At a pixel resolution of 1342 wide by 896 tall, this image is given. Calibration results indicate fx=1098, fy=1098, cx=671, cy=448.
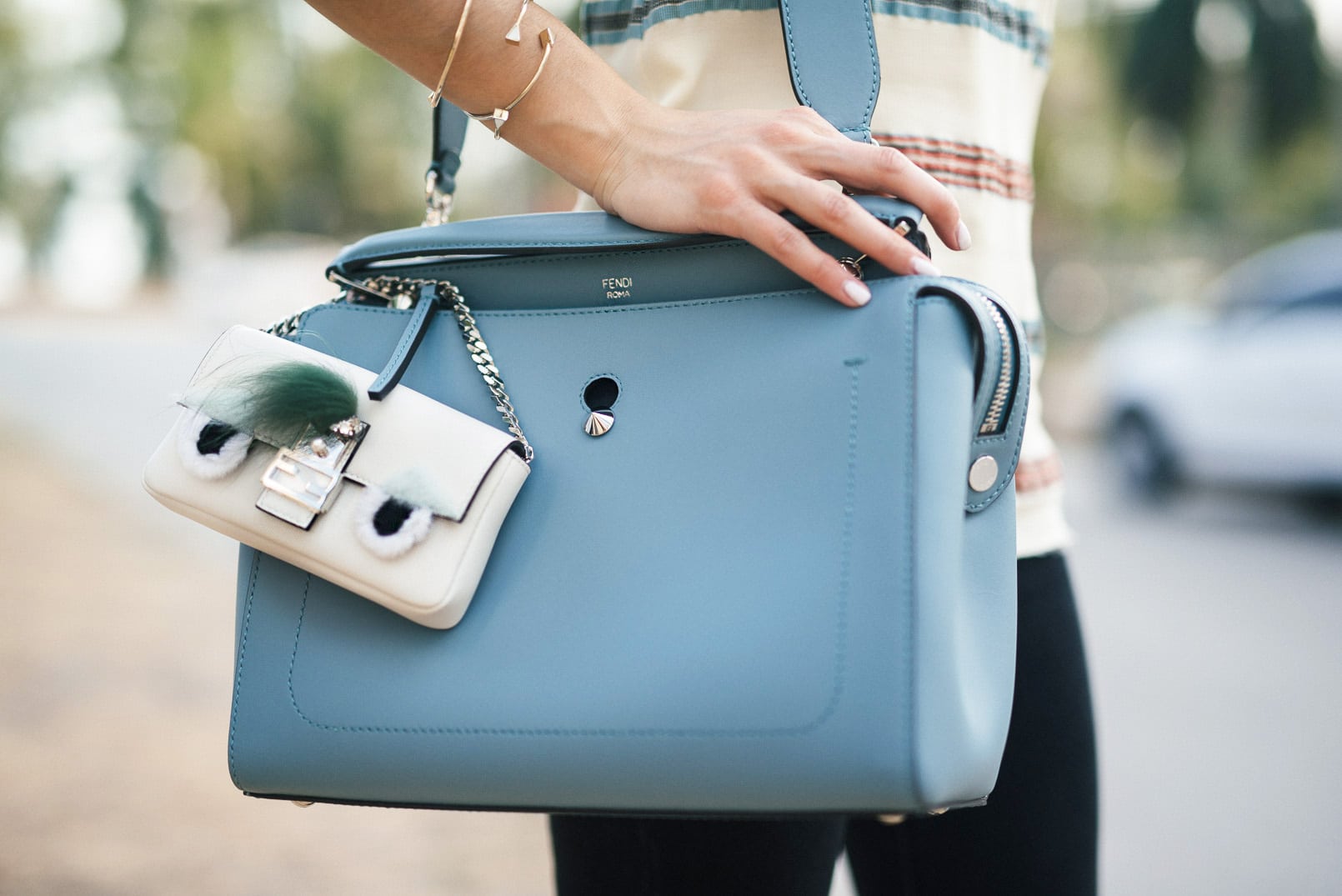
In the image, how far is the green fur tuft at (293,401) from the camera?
971 millimetres

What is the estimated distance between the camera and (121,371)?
13.9 metres

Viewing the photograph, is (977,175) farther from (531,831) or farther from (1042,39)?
(531,831)

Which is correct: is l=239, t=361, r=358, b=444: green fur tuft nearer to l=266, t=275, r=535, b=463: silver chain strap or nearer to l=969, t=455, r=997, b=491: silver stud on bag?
l=266, t=275, r=535, b=463: silver chain strap

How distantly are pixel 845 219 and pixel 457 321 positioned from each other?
40 cm

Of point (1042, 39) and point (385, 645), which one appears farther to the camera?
point (1042, 39)

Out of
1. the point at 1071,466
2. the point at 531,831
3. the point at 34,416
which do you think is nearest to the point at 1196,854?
the point at 531,831

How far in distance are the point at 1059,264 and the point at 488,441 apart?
53.1 feet

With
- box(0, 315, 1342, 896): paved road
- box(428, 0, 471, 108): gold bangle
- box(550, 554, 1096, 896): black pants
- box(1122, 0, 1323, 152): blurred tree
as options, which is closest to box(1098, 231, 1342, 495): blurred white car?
box(0, 315, 1342, 896): paved road

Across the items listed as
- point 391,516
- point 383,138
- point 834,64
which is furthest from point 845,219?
point 383,138

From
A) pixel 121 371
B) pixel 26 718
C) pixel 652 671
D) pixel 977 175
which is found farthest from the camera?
pixel 121 371

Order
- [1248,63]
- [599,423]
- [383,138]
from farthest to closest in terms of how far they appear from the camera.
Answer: [383,138], [1248,63], [599,423]

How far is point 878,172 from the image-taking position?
0.86 metres

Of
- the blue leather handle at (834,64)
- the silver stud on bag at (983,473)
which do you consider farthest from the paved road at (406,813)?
the silver stud on bag at (983,473)

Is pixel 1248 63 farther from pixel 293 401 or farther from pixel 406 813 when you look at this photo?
pixel 293 401
